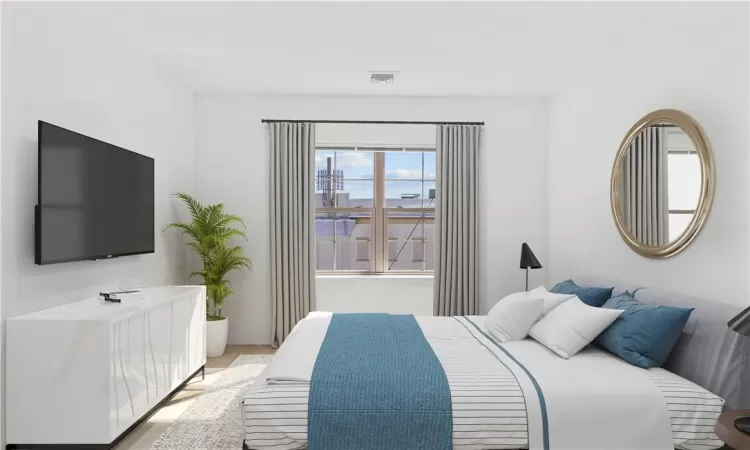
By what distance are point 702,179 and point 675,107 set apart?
1.77 ft

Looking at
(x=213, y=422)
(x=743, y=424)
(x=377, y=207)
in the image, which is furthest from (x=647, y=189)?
(x=213, y=422)

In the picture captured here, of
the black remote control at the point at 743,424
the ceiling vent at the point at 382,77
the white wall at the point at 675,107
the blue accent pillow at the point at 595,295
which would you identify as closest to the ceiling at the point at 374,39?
the ceiling vent at the point at 382,77

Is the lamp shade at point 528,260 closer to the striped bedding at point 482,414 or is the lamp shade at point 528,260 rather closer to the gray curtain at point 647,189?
the gray curtain at point 647,189

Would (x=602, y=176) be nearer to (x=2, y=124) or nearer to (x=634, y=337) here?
(x=634, y=337)

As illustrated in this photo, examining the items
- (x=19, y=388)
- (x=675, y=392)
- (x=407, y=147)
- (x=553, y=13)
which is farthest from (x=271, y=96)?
(x=675, y=392)

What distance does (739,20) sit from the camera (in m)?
2.65

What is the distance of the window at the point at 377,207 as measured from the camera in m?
5.74

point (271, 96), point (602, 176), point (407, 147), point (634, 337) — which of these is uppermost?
point (271, 96)

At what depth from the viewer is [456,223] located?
5.37m

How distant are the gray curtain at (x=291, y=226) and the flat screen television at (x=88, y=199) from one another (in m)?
1.42

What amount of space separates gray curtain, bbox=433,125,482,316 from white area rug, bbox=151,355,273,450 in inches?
84.1

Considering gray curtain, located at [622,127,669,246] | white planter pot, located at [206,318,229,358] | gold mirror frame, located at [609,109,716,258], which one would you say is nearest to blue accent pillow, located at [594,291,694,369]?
gold mirror frame, located at [609,109,716,258]

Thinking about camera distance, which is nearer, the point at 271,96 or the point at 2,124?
the point at 2,124

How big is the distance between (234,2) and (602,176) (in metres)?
2.94
